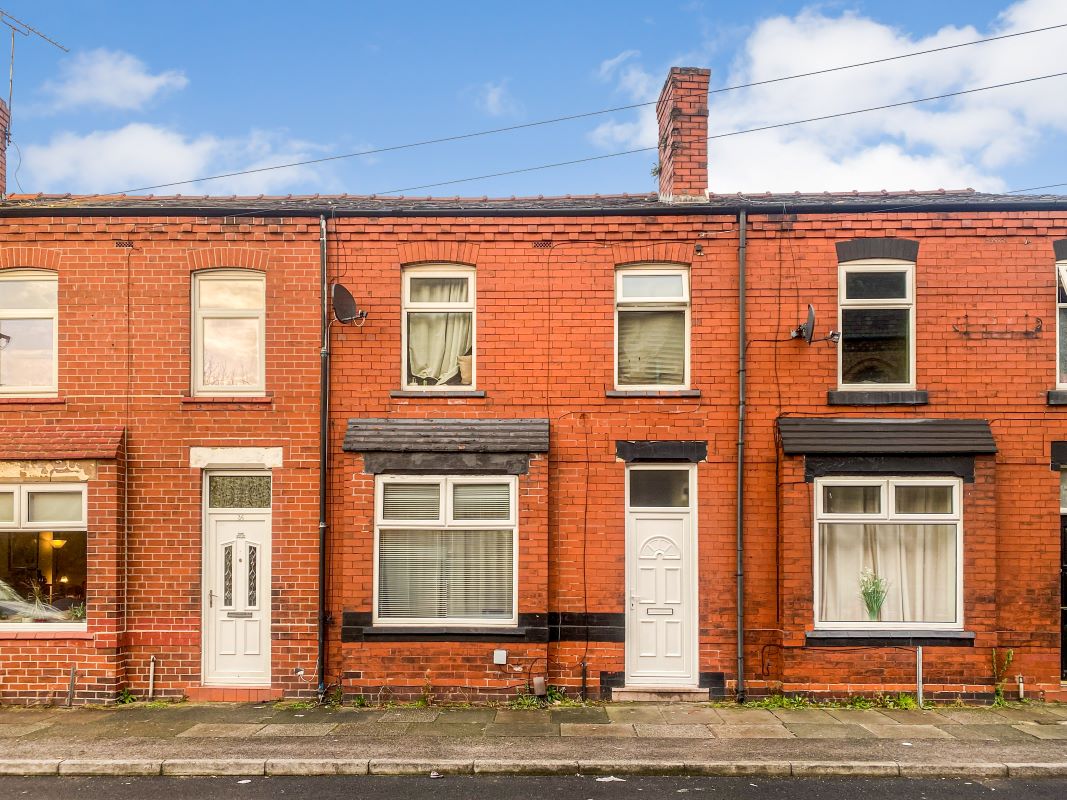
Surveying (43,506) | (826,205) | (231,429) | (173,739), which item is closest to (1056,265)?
(826,205)

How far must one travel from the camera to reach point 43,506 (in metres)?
10.5

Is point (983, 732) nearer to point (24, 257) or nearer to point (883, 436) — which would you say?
point (883, 436)

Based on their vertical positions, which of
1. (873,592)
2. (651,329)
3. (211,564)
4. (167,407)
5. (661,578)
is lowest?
(873,592)

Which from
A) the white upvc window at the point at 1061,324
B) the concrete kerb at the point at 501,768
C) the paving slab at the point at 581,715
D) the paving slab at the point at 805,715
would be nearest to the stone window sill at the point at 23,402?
the concrete kerb at the point at 501,768

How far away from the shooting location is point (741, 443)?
10.4 m

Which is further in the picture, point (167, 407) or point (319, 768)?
point (167, 407)

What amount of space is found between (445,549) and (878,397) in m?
5.66

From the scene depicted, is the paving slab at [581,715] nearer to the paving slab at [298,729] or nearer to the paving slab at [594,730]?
the paving slab at [594,730]

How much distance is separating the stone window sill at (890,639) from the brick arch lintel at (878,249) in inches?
180

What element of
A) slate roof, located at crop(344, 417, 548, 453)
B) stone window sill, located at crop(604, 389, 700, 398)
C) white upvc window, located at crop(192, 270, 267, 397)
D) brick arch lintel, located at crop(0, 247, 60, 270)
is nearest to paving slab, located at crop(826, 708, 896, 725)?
stone window sill, located at crop(604, 389, 700, 398)

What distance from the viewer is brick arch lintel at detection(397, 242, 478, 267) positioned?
10695 millimetres

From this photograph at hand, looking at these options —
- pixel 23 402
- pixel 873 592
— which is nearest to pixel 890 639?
pixel 873 592

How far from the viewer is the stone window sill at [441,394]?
10.6 m

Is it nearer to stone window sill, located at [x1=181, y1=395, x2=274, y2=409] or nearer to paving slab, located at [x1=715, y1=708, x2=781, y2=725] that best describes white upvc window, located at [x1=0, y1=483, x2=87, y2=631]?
stone window sill, located at [x1=181, y1=395, x2=274, y2=409]
